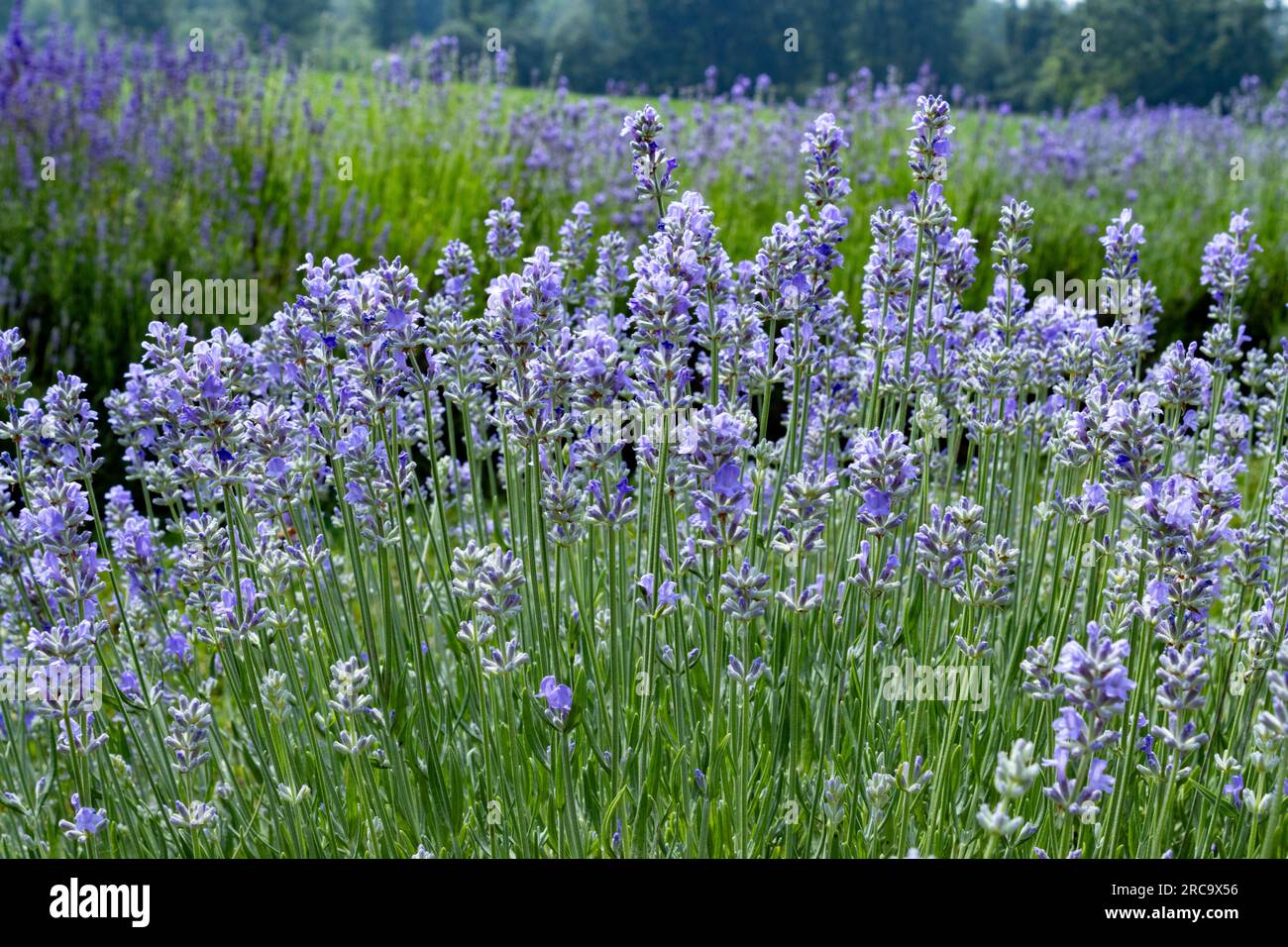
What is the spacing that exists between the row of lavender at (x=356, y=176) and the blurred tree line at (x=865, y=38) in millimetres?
16513

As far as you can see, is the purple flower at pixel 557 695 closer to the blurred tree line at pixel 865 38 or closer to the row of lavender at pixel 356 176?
the row of lavender at pixel 356 176

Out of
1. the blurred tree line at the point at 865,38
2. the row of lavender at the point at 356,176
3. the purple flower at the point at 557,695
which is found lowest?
the purple flower at the point at 557,695

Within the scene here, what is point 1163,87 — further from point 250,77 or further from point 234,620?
point 234,620

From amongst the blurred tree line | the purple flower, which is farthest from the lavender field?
the blurred tree line

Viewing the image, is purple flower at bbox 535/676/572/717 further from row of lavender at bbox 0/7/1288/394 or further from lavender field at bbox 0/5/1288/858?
row of lavender at bbox 0/7/1288/394

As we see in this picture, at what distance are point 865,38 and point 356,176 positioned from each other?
3049 cm

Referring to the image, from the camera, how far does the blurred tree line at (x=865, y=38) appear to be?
30.4 m

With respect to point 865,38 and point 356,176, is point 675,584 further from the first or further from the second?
point 865,38

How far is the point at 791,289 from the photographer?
2162 millimetres

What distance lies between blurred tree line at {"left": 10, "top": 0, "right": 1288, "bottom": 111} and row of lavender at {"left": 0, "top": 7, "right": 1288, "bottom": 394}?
54.2ft

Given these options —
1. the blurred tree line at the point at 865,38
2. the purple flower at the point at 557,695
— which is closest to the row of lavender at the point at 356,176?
the purple flower at the point at 557,695

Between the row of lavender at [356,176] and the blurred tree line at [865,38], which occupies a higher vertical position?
the blurred tree line at [865,38]

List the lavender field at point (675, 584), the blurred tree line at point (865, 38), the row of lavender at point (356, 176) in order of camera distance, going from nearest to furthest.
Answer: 1. the lavender field at point (675, 584)
2. the row of lavender at point (356, 176)
3. the blurred tree line at point (865, 38)

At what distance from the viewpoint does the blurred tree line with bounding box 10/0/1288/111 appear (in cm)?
3044
